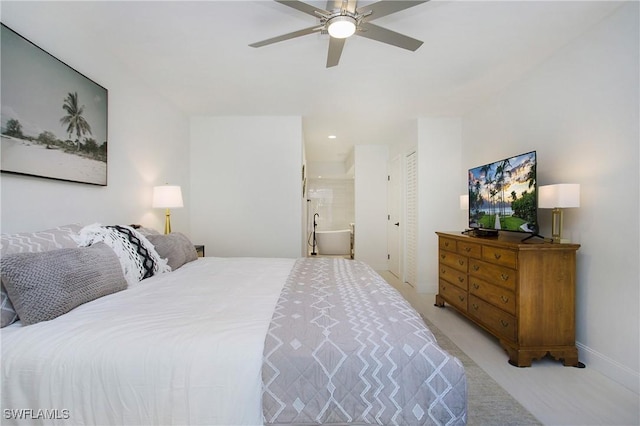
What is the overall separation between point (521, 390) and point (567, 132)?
1.90 meters

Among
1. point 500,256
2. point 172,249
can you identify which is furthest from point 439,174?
point 172,249

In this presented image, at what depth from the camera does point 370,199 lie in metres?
5.40

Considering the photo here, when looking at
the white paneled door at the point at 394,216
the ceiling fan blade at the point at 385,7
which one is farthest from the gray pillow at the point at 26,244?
the white paneled door at the point at 394,216

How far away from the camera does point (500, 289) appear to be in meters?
2.20

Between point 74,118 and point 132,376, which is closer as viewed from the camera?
Answer: point 132,376

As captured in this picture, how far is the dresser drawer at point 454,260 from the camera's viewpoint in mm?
2723

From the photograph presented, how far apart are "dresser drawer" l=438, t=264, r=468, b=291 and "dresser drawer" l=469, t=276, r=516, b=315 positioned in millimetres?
110

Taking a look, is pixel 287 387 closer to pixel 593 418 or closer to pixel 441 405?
pixel 441 405

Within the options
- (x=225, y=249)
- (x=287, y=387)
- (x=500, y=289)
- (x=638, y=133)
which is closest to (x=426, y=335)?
(x=287, y=387)

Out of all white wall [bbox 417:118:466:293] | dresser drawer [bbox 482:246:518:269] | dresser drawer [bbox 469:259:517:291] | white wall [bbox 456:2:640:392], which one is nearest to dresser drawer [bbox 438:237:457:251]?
dresser drawer [bbox 469:259:517:291]

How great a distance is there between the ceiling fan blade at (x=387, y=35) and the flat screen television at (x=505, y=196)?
1287 mm

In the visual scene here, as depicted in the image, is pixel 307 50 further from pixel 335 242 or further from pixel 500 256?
pixel 335 242

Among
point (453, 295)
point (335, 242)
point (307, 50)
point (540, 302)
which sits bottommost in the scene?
point (453, 295)

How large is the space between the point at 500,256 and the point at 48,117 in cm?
327
